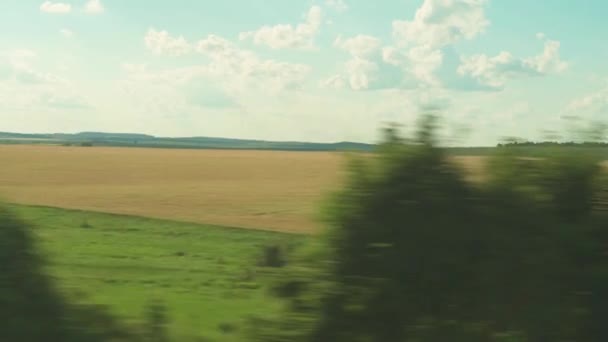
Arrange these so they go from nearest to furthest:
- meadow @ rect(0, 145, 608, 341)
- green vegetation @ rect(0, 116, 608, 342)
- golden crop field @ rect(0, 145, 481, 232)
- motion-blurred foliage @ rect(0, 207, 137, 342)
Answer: motion-blurred foliage @ rect(0, 207, 137, 342), green vegetation @ rect(0, 116, 608, 342), meadow @ rect(0, 145, 608, 341), golden crop field @ rect(0, 145, 481, 232)

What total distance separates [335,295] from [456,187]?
111cm

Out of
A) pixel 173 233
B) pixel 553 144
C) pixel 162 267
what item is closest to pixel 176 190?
pixel 173 233

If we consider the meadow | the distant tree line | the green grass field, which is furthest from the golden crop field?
the distant tree line

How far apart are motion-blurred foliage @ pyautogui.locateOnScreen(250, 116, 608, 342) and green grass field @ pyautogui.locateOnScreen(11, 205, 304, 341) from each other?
0.53 metres

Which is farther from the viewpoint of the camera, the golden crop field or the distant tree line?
the golden crop field

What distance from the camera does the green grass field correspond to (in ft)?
21.0

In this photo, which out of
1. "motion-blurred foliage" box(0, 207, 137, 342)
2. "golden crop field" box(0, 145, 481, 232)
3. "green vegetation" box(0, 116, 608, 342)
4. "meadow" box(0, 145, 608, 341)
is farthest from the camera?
"golden crop field" box(0, 145, 481, 232)

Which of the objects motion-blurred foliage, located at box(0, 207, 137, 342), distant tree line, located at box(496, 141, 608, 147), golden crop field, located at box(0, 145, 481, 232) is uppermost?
distant tree line, located at box(496, 141, 608, 147)

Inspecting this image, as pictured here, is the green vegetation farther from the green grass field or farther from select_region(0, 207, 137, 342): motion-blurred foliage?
the green grass field

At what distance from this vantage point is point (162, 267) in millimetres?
14938

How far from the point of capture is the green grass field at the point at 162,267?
6406 millimetres

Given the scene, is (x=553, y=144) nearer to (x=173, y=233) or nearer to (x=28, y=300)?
(x=28, y=300)

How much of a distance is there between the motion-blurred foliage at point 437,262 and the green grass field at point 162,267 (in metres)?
0.53

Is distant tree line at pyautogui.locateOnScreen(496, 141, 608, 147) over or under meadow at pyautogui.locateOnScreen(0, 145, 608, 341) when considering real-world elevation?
over
